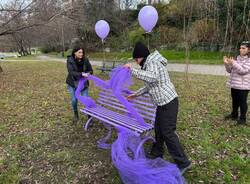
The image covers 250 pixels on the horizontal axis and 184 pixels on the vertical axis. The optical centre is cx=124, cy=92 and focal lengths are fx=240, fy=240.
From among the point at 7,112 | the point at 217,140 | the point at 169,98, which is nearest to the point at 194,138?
the point at 217,140

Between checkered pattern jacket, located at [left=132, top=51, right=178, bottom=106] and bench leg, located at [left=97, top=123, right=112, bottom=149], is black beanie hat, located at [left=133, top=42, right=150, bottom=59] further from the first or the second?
bench leg, located at [left=97, top=123, right=112, bottom=149]

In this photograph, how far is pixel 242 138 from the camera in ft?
12.2

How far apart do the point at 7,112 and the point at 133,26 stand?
20.2 metres

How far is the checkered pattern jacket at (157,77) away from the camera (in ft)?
8.09

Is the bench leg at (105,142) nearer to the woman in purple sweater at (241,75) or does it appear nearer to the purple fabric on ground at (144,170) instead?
the purple fabric on ground at (144,170)

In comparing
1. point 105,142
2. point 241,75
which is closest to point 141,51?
point 105,142

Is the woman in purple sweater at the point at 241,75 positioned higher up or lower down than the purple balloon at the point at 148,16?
lower down

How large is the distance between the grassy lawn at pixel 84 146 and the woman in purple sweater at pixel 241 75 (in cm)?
44

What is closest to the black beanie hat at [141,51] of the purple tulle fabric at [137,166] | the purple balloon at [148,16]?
the purple tulle fabric at [137,166]

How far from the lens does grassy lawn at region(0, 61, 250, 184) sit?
9.55ft

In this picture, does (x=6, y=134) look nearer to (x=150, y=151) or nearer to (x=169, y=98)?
(x=150, y=151)

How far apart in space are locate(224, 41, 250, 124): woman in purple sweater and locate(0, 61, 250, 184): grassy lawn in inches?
17.2

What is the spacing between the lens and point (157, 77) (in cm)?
248

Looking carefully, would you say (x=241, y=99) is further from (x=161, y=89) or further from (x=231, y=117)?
(x=161, y=89)
